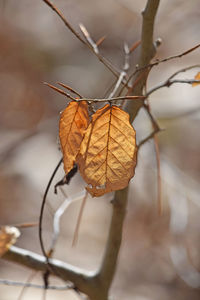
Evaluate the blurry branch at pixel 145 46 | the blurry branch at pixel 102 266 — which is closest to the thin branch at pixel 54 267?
the blurry branch at pixel 102 266

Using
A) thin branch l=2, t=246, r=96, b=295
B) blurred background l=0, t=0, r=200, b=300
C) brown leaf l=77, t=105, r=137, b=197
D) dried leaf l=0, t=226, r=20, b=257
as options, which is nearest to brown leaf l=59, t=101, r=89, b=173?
brown leaf l=77, t=105, r=137, b=197

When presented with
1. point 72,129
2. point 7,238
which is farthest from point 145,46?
point 7,238

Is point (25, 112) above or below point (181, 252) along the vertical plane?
above

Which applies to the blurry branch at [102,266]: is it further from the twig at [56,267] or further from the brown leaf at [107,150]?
the brown leaf at [107,150]

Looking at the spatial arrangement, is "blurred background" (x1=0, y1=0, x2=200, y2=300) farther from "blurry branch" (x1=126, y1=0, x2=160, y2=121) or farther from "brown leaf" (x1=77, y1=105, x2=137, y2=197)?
Answer: "brown leaf" (x1=77, y1=105, x2=137, y2=197)

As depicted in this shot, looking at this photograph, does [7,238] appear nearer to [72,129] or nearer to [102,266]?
[102,266]

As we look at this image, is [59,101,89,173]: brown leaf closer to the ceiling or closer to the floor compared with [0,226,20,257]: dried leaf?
closer to the ceiling

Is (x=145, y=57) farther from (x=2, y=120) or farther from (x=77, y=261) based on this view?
(x=2, y=120)

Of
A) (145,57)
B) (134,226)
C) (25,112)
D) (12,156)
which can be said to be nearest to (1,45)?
(25,112)
